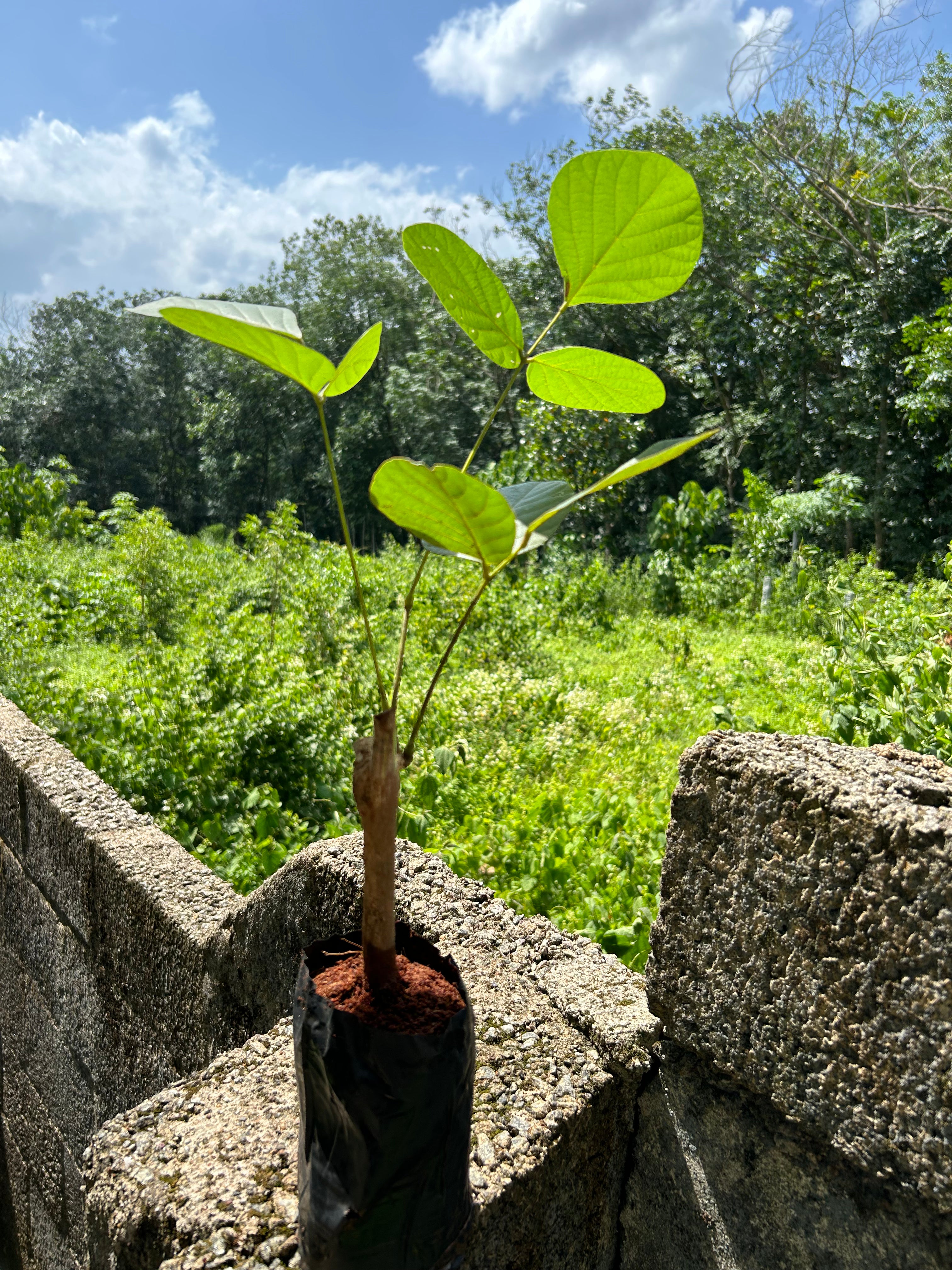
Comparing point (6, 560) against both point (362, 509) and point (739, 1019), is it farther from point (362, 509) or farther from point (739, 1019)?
point (362, 509)

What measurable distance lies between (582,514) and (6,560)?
24.5 feet

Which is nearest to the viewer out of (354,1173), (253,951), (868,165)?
(354,1173)

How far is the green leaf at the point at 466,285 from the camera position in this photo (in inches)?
32.0

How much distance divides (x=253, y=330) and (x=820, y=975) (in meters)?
0.86

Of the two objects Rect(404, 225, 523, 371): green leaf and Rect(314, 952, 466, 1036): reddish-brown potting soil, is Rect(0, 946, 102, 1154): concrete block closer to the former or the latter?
Rect(314, 952, 466, 1036): reddish-brown potting soil

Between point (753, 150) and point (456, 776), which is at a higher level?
point (753, 150)

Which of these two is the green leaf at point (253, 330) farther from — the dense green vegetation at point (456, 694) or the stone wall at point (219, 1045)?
the dense green vegetation at point (456, 694)

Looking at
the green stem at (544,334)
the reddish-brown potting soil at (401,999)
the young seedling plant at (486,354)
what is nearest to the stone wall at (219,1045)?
the reddish-brown potting soil at (401,999)

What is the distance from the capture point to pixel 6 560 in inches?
282

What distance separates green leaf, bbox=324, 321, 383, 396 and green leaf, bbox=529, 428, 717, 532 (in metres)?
0.23

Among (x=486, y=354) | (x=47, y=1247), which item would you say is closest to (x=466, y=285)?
(x=486, y=354)

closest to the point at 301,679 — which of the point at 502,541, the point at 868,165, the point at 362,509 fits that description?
the point at 502,541

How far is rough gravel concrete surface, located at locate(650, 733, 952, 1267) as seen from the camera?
833mm

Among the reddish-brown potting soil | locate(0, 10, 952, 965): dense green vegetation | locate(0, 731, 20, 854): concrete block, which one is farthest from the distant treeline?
the reddish-brown potting soil
